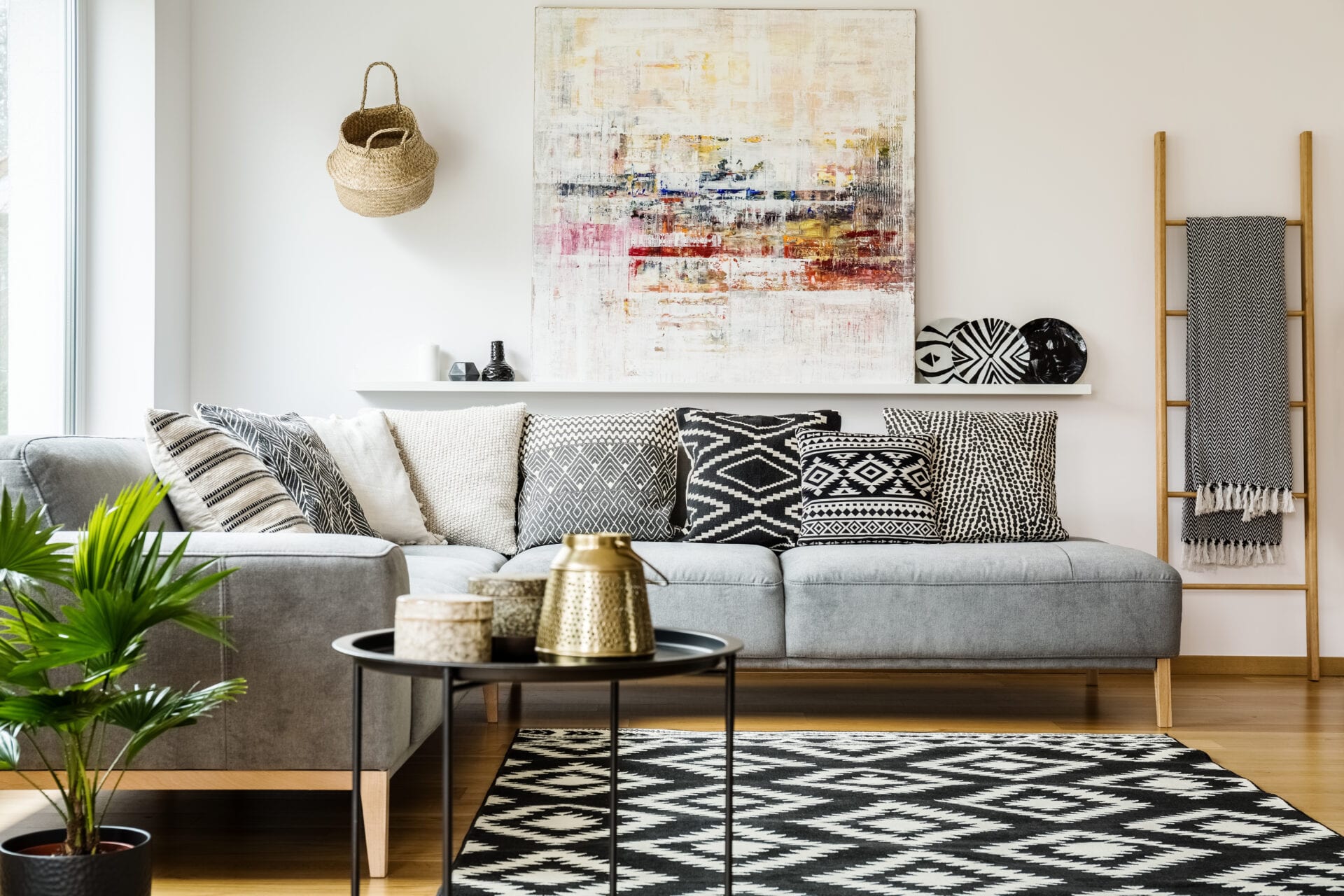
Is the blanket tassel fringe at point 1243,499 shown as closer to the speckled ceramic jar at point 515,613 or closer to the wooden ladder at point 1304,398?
the wooden ladder at point 1304,398

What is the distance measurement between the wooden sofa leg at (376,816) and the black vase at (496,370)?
2.22m

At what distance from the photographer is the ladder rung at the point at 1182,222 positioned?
4.18 meters

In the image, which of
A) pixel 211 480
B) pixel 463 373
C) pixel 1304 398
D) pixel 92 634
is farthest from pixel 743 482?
pixel 92 634

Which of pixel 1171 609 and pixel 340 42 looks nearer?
pixel 1171 609

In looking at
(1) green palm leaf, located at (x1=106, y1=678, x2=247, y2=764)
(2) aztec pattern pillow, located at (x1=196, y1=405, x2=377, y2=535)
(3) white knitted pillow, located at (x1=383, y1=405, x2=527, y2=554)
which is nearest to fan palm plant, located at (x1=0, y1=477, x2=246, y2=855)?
(1) green palm leaf, located at (x1=106, y1=678, x2=247, y2=764)

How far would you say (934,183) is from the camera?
425cm

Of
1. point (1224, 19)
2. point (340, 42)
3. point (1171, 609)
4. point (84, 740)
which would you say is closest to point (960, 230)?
point (1224, 19)

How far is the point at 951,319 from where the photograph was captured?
4230 mm

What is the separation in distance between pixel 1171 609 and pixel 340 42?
3231mm

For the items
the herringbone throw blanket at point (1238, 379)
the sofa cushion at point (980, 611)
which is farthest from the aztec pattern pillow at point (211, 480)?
the herringbone throw blanket at point (1238, 379)

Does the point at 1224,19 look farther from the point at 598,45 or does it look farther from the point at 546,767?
the point at 546,767

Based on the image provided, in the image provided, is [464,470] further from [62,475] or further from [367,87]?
[62,475]

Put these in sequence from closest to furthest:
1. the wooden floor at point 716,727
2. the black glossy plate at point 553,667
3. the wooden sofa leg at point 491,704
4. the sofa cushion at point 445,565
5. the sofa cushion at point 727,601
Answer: the black glossy plate at point 553,667 → the wooden floor at point 716,727 → the sofa cushion at point 445,565 → the sofa cushion at point 727,601 → the wooden sofa leg at point 491,704

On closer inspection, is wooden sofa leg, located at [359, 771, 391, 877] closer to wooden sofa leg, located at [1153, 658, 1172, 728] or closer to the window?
the window
